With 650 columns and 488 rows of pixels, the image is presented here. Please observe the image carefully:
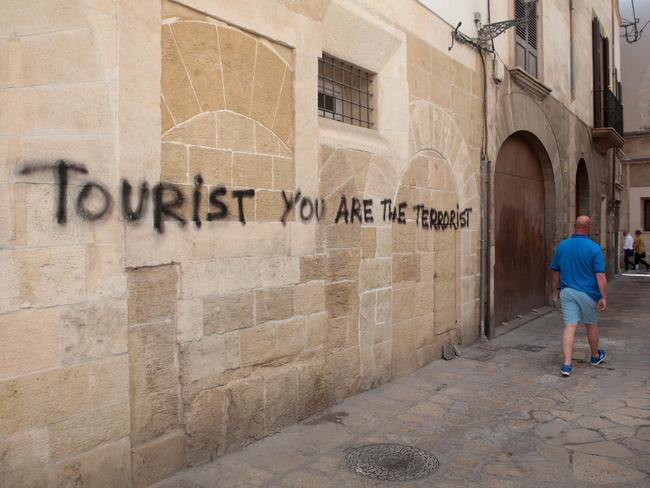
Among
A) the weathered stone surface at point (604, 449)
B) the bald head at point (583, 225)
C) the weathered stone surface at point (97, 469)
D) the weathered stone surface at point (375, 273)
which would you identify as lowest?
the weathered stone surface at point (604, 449)

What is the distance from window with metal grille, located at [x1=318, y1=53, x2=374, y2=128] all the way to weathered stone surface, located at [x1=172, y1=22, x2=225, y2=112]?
4.82ft

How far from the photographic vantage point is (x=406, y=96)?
5.69 m

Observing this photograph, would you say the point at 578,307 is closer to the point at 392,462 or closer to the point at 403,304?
the point at 403,304

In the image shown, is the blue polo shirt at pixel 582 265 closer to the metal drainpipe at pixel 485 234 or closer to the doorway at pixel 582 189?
the metal drainpipe at pixel 485 234

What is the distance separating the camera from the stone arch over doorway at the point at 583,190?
13.2 metres

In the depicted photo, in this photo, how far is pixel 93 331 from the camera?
2951 millimetres

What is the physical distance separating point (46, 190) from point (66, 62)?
0.65 meters

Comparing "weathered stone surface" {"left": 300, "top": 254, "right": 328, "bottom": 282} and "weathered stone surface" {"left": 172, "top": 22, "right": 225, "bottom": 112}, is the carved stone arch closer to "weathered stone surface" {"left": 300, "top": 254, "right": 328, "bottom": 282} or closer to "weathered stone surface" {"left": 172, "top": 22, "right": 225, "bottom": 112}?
"weathered stone surface" {"left": 300, "top": 254, "right": 328, "bottom": 282}

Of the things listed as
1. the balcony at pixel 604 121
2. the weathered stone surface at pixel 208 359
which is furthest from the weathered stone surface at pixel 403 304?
the balcony at pixel 604 121

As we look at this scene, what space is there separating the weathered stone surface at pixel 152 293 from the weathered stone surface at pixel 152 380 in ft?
0.18

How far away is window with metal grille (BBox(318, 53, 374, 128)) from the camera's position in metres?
5.06

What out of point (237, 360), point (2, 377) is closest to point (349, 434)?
point (237, 360)

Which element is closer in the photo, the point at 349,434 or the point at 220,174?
the point at 220,174

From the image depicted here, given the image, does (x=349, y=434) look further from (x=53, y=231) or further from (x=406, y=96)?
(x=406, y=96)
